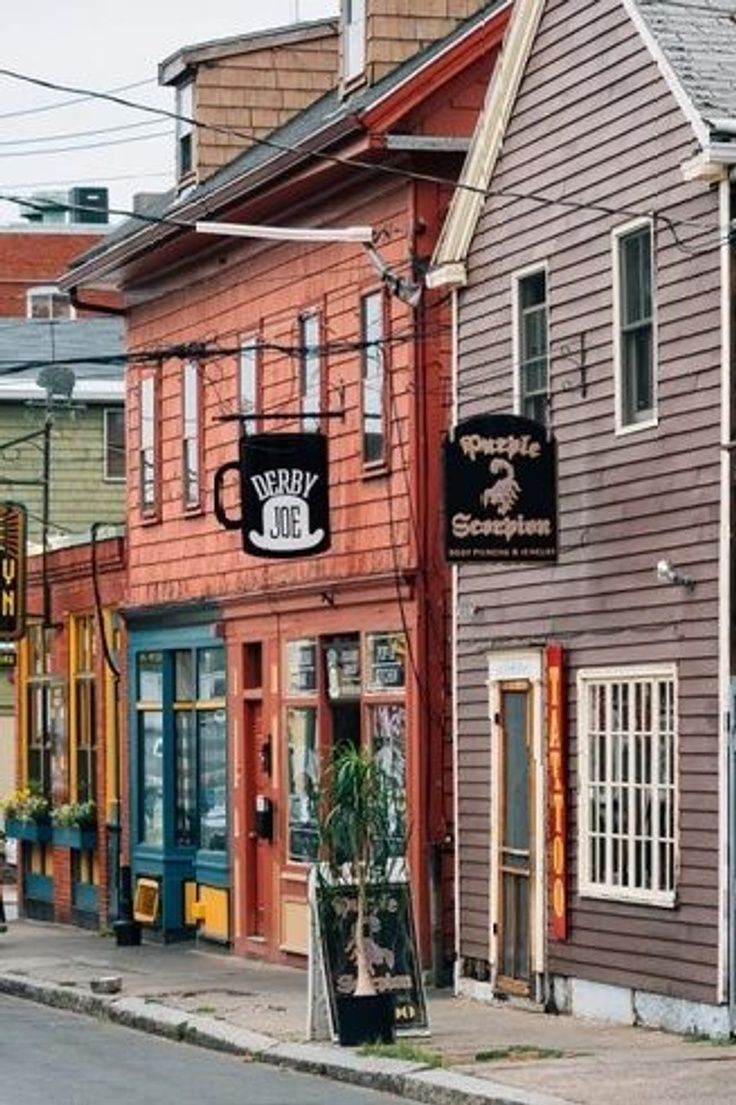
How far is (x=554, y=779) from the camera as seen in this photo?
80.2 feet

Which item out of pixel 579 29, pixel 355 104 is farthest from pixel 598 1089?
pixel 355 104

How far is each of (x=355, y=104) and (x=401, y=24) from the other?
1334 mm

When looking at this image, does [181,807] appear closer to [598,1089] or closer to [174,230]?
[174,230]

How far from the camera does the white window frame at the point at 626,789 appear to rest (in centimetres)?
2230

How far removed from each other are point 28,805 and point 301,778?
10.4 metres

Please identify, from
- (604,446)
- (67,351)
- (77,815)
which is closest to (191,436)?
(77,815)

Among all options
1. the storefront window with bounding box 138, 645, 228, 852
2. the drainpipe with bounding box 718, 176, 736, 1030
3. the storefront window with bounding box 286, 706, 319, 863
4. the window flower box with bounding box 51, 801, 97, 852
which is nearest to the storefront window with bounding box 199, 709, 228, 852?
the storefront window with bounding box 138, 645, 228, 852

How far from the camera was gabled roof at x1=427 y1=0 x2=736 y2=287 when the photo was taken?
2206 cm

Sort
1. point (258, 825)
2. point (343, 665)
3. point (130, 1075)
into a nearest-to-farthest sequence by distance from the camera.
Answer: point (130, 1075) < point (343, 665) < point (258, 825)

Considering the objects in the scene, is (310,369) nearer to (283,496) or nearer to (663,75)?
(283,496)

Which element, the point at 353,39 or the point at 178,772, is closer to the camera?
the point at 353,39

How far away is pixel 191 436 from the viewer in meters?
34.3

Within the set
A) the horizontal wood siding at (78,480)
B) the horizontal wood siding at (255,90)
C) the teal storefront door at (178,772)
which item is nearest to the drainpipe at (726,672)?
the teal storefront door at (178,772)

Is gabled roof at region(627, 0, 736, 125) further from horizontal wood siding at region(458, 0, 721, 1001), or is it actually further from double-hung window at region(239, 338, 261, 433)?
double-hung window at region(239, 338, 261, 433)
